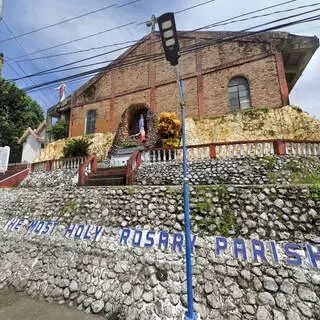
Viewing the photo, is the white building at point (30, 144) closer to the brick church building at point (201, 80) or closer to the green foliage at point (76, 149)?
the brick church building at point (201, 80)

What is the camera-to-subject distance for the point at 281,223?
11.5 ft

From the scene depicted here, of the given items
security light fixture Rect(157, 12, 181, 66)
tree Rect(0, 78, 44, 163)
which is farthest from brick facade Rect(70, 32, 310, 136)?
tree Rect(0, 78, 44, 163)

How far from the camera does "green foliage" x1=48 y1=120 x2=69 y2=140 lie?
1602cm

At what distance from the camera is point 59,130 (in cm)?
1600

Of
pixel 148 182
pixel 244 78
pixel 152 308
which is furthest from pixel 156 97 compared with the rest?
pixel 152 308

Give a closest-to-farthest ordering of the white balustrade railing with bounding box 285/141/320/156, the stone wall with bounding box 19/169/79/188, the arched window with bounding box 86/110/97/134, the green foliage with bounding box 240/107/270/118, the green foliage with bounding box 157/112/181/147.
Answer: the white balustrade railing with bounding box 285/141/320/156 < the stone wall with bounding box 19/169/79/188 < the green foliage with bounding box 157/112/181/147 < the green foliage with bounding box 240/107/270/118 < the arched window with bounding box 86/110/97/134

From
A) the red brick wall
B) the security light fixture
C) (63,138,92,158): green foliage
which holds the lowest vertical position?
the security light fixture

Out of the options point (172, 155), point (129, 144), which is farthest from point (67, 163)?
point (172, 155)

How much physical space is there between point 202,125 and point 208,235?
8.63m

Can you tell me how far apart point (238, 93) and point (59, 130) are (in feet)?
48.6

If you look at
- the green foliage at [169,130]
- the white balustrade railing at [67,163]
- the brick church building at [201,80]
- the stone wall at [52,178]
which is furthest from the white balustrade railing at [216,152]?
the brick church building at [201,80]

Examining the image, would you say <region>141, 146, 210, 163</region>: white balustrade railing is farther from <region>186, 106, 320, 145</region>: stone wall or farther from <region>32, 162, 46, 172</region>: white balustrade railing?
<region>32, 162, 46, 172</region>: white balustrade railing

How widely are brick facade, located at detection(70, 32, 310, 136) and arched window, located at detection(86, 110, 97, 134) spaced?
0.36 meters

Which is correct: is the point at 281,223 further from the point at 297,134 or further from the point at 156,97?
the point at 156,97
